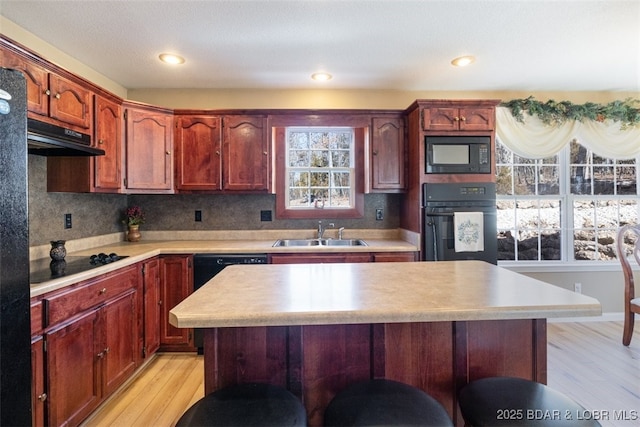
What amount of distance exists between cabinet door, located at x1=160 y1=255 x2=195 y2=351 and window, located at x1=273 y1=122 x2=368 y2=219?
3.74 ft

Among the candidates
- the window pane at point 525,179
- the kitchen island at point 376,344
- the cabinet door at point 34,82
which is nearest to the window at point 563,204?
the window pane at point 525,179

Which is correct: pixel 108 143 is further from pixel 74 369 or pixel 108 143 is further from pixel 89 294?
pixel 74 369

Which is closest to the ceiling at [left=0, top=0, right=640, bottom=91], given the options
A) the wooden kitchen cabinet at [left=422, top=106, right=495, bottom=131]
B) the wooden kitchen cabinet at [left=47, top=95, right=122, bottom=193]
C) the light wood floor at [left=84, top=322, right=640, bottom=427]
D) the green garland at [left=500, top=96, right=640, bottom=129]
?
the green garland at [left=500, top=96, right=640, bottom=129]

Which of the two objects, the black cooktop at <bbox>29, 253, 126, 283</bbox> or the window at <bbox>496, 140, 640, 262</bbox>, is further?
the window at <bbox>496, 140, 640, 262</bbox>

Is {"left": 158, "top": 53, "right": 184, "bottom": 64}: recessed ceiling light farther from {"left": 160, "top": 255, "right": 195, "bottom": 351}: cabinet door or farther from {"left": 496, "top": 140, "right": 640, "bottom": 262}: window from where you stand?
{"left": 496, "top": 140, "right": 640, "bottom": 262}: window

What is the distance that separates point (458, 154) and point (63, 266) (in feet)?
10.3

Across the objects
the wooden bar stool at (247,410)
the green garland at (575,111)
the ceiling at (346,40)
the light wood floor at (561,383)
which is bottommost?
the light wood floor at (561,383)

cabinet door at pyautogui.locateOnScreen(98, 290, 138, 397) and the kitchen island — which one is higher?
the kitchen island

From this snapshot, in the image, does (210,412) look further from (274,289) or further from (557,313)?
(557,313)

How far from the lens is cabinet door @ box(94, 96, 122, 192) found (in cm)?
245

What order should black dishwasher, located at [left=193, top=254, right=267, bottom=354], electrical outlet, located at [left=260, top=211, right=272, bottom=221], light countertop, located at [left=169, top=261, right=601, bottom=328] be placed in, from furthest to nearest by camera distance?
electrical outlet, located at [left=260, top=211, right=272, bottom=221]
black dishwasher, located at [left=193, top=254, right=267, bottom=354]
light countertop, located at [left=169, top=261, right=601, bottom=328]

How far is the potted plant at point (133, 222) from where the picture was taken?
3162 mm

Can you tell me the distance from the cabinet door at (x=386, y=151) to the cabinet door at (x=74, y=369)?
99.5 inches

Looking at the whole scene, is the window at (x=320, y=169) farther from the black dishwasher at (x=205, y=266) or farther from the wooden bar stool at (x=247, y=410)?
the wooden bar stool at (x=247, y=410)
